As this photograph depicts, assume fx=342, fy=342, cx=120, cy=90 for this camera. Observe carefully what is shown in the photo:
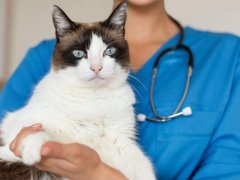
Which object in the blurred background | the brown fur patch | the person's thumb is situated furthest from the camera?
the blurred background

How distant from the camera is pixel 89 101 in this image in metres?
0.94

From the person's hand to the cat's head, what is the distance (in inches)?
8.4

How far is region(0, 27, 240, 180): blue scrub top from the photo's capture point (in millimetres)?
1012

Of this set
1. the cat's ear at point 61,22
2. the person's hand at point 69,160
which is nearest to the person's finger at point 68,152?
the person's hand at point 69,160

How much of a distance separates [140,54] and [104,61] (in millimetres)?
352

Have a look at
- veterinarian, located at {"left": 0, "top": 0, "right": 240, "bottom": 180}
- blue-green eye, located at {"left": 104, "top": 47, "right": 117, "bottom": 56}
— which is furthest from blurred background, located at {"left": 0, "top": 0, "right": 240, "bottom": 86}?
blue-green eye, located at {"left": 104, "top": 47, "right": 117, "bottom": 56}

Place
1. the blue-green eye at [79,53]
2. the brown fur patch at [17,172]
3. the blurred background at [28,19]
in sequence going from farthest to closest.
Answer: the blurred background at [28,19] < the blue-green eye at [79,53] < the brown fur patch at [17,172]

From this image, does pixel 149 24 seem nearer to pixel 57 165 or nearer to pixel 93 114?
pixel 93 114

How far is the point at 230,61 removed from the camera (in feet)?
3.67

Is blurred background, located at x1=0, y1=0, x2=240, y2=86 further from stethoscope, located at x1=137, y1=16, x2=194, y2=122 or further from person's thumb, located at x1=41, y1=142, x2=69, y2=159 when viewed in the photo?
person's thumb, located at x1=41, y1=142, x2=69, y2=159

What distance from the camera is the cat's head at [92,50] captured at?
90 centimetres

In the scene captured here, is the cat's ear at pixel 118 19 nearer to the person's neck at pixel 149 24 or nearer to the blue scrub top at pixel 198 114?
the blue scrub top at pixel 198 114

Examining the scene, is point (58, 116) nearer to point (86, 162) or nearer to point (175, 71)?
point (86, 162)

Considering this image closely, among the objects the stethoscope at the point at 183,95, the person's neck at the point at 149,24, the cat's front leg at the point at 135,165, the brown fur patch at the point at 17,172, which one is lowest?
the cat's front leg at the point at 135,165
